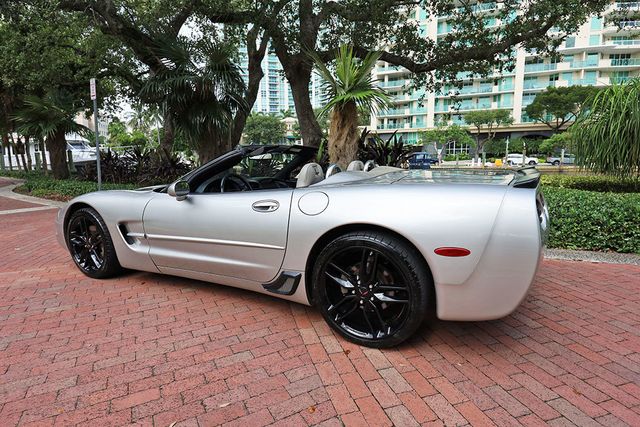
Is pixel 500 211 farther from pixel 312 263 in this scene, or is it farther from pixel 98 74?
pixel 98 74

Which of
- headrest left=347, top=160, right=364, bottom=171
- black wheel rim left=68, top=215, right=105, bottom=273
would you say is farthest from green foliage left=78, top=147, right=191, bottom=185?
headrest left=347, top=160, right=364, bottom=171

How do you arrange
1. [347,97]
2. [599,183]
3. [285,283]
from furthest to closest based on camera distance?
[599,183] < [347,97] < [285,283]

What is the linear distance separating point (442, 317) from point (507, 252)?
1.80 feet

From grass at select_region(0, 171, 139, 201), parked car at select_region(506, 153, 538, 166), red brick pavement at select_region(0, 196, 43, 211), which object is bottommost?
parked car at select_region(506, 153, 538, 166)

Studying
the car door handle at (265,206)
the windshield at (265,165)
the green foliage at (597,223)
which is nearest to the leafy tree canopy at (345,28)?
the green foliage at (597,223)

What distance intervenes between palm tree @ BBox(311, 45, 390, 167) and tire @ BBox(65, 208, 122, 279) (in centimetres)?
312

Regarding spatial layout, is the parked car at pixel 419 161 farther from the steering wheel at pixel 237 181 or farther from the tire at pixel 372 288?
the tire at pixel 372 288

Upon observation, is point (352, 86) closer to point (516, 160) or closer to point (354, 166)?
point (354, 166)

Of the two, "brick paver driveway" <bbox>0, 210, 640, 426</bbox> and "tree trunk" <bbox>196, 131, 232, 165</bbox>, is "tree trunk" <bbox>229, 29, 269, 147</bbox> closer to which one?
"tree trunk" <bbox>196, 131, 232, 165</bbox>

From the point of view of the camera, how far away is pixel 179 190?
11.2 feet

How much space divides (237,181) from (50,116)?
446 inches

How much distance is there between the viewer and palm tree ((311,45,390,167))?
213 inches

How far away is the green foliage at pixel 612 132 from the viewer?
649 centimetres

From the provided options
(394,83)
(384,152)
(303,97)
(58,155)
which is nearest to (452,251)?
(384,152)
